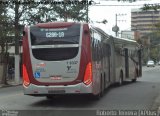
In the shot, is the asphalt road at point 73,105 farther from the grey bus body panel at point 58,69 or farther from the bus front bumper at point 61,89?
the grey bus body panel at point 58,69

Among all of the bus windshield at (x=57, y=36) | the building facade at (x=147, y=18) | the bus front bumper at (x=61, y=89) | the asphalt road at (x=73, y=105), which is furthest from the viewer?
the building facade at (x=147, y=18)

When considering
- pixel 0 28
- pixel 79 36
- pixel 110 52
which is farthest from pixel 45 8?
pixel 79 36

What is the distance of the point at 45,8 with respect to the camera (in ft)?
Answer: 120

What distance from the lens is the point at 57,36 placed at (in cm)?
1709

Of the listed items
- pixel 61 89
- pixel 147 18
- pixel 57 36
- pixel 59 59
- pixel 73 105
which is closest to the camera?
pixel 61 89

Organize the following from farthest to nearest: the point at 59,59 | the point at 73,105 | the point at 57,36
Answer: the point at 73,105 → the point at 57,36 → the point at 59,59

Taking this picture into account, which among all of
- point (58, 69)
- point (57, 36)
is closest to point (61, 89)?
point (58, 69)

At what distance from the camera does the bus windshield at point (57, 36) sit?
1703cm

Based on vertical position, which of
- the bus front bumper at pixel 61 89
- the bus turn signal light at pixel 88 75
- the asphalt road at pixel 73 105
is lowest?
the asphalt road at pixel 73 105

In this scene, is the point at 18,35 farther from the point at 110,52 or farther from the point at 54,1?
the point at 110,52

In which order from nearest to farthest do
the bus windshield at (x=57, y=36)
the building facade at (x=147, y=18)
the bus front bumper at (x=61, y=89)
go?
1. the bus front bumper at (x=61, y=89)
2. the bus windshield at (x=57, y=36)
3. the building facade at (x=147, y=18)

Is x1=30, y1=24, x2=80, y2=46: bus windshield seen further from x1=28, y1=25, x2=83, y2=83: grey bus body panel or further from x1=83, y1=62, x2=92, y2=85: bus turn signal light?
x1=83, y1=62, x2=92, y2=85: bus turn signal light

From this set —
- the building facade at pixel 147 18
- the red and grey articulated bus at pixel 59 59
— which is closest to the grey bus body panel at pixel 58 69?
the red and grey articulated bus at pixel 59 59

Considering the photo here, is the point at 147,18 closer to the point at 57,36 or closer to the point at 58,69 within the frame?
the point at 57,36
